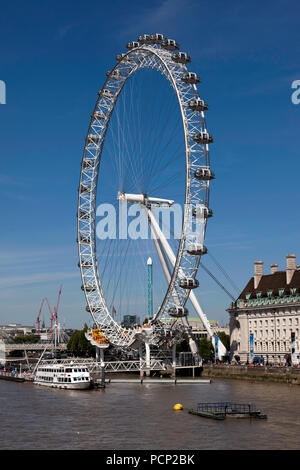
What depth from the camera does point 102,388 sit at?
62906 millimetres

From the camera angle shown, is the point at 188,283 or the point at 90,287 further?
the point at 90,287

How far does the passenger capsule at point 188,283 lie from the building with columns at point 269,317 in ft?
43.4

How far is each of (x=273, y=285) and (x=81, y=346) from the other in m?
51.1

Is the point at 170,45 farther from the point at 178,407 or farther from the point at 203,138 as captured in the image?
the point at 178,407

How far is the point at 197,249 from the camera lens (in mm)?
67750

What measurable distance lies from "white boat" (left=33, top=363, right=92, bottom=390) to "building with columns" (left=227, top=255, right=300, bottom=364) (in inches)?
900

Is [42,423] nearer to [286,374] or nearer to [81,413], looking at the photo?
[81,413]

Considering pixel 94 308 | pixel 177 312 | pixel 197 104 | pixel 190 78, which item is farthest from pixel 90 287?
pixel 190 78

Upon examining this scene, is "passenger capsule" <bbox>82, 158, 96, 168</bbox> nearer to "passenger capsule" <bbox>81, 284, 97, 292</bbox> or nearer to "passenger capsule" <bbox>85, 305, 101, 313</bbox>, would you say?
"passenger capsule" <bbox>81, 284, 97, 292</bbox>

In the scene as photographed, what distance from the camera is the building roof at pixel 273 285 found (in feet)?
270

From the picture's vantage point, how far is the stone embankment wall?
63.2 metres

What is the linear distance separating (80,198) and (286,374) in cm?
3325

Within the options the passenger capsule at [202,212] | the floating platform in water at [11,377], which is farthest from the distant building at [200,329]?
the passenger capsule at [202,212]

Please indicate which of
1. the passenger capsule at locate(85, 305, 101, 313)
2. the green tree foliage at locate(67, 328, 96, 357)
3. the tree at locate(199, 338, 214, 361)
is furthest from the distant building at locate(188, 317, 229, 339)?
the passenger capsule at locate(85, 305, 101, 313)
